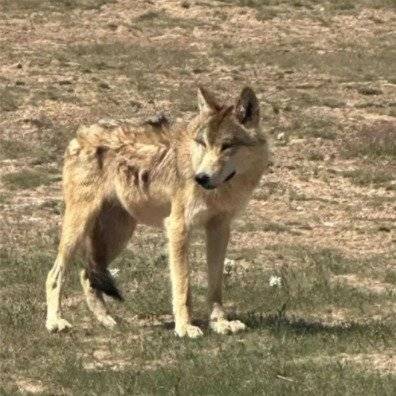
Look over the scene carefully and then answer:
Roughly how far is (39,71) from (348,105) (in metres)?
6.20

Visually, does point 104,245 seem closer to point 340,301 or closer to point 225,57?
point 340,301

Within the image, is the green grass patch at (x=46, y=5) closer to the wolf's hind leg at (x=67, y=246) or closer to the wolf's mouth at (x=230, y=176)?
the wolf's hind leg at (x=67, y=246)

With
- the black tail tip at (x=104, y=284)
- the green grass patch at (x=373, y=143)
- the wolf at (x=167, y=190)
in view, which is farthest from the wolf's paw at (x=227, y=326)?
the green grass patch at (x=373, y=143)

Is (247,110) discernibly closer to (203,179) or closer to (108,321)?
(203,179)

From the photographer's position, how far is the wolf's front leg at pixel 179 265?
32.8 ft

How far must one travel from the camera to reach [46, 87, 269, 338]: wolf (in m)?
9.95

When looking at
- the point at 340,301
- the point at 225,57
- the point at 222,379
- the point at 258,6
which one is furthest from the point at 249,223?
the point at 258,6

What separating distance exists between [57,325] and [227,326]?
1.41m

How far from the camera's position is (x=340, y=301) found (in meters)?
11.2

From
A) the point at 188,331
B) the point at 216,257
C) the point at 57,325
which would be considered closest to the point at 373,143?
the point at 216,257

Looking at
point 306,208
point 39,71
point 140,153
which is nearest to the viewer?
point 140,153

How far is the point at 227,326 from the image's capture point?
10.0 m

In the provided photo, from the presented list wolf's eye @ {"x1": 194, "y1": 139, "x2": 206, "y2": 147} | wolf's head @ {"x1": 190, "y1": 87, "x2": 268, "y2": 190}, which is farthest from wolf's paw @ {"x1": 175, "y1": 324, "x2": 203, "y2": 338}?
wolf's eye @ {"x1": 194, "y1": 139, "x2": 206, "y2": 147}

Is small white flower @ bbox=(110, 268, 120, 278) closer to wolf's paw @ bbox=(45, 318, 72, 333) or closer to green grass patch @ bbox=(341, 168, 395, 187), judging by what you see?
wolf's paw @ bbox=(45, 318, 72, 333)
